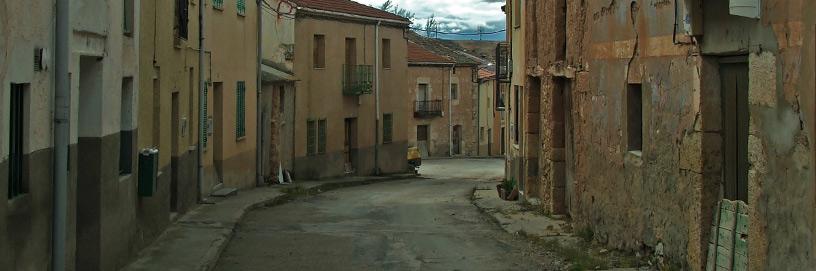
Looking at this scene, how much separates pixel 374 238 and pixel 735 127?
6.71 meters

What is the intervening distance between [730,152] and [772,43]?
5.95 ft

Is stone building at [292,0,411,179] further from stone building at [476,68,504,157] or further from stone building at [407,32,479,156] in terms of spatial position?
stone building at [476,68,504,157]

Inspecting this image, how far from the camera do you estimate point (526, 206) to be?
18.8 m

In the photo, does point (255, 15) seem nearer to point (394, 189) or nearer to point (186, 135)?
point (394, 189)

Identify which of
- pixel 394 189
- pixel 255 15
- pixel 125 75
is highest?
pixel 255 15

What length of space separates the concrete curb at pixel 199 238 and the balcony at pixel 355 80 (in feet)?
35.3

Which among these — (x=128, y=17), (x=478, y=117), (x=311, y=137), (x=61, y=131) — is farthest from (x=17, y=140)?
(x=478, y=117)

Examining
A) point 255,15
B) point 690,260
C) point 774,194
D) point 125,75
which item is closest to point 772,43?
point 774,194

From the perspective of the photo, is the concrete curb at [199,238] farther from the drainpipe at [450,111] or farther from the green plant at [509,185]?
the drainpipe at [450,111]

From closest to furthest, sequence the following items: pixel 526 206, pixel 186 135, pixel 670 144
→ pixel 670 144 → pixel 186 135 → pixel 526 206

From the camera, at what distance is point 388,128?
115 ft

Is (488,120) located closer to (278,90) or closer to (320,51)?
(320,51)

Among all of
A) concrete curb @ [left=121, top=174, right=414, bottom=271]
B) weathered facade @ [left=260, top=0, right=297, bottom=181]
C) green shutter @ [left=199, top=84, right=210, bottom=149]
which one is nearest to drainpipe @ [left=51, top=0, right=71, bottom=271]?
concrete curb @ [left=121, top=174, right=414, bottom=271]

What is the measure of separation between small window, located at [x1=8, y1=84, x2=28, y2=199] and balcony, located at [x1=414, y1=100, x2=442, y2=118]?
45.8 m
